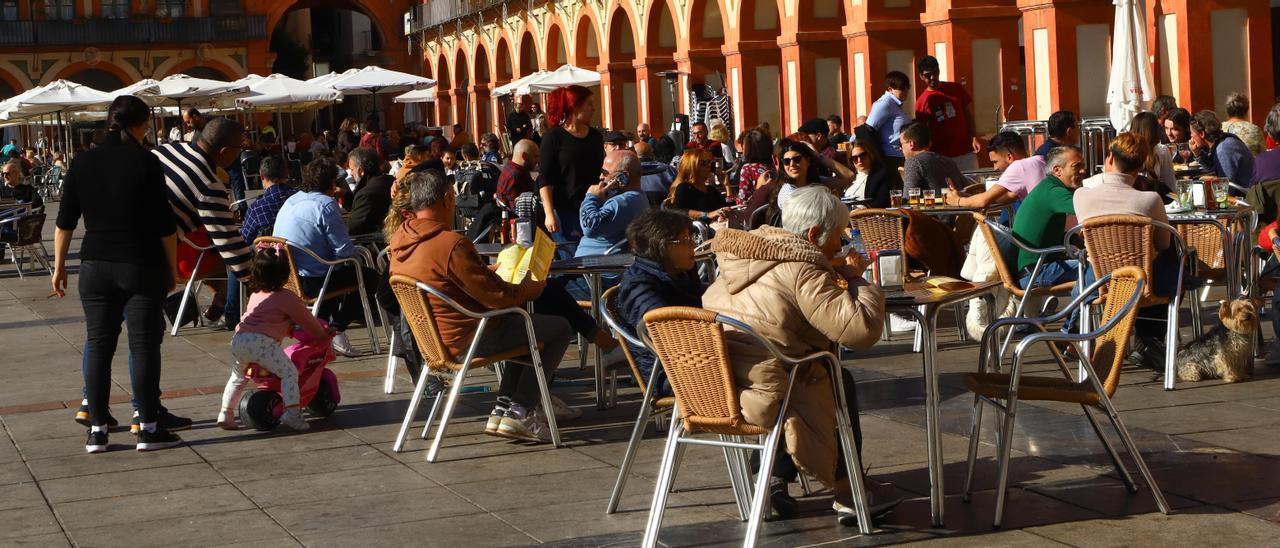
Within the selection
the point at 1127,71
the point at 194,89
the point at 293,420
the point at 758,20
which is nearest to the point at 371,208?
the point at 293,420

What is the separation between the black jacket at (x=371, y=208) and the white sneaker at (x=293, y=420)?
343 centimetres

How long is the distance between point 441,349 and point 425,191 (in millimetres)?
680

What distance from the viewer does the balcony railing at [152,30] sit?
53.7 metres

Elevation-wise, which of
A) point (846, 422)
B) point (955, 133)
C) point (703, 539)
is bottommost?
point (703, 539)

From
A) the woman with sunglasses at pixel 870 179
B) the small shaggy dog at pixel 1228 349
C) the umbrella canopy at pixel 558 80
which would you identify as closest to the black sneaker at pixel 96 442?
the small shaggy dog at pixel 1228 349

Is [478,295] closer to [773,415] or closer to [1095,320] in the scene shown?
[773,415]

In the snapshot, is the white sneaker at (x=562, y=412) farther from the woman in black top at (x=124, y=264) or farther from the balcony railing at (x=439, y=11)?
the balcony railing at (x=439, y=11)

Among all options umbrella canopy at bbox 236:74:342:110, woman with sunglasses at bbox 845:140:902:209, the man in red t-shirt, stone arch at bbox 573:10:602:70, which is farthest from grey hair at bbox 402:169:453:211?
stone arch at bbox 573:10:602:70

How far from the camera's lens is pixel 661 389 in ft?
18.1

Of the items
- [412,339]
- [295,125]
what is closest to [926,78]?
[412,339]

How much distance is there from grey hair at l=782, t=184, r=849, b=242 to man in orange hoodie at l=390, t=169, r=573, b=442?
173 centimetres

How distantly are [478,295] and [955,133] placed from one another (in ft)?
21.7

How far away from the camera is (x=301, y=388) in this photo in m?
7.29

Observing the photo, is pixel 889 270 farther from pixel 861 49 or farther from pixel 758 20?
pixel 758 20
